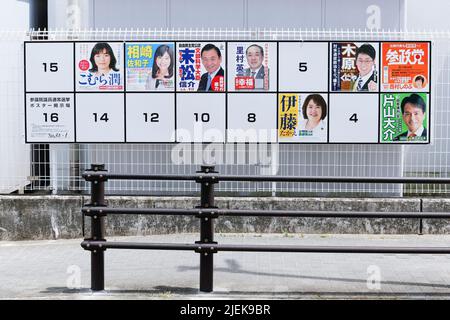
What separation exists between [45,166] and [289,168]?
375 cm

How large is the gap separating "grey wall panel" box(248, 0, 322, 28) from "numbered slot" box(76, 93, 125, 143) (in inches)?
103

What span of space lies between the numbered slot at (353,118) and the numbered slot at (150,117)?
243cm

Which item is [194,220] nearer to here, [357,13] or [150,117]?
[150,117]

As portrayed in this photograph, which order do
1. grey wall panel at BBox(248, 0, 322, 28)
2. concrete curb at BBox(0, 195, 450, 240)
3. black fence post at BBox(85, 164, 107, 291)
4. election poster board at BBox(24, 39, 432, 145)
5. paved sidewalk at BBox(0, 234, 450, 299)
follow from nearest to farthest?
black fence post at BBox(85, 164, 107, 291)
paved sidewalk at BBox(0, 234, 450, 299)
concrete curb at BBox(0, 195, 450, 240)
election poster board at BBox(24, 39, 432, 145)
grey wall panel at BBox(248, 0, 322, 28)

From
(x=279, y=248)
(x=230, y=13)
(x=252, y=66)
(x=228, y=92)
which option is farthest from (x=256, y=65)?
(x=279, y=248)

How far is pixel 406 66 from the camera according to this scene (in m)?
9.13

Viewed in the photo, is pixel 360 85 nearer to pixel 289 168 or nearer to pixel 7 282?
pixel 289 168

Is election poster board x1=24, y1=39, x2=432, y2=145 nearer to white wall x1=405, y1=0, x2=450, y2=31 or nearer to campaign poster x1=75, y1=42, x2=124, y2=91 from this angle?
campaign poster x1=75, y1=42, x2=124, y2=91

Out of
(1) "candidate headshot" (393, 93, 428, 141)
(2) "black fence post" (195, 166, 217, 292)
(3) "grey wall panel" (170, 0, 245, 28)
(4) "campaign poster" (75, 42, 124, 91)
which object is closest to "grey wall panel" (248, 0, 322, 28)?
(3) "grey wall panel" (170, 0, 245, 28)

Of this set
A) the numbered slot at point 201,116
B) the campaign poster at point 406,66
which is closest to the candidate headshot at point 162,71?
the numbered slot at point 201,116

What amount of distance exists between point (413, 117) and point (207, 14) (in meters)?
3.66

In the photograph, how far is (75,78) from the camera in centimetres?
925

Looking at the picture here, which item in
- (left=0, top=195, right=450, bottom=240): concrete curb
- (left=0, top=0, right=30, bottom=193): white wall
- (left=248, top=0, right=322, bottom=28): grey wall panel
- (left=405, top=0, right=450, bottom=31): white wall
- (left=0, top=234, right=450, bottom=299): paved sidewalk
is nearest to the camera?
(left=0, top=234, right=450, bottom=299): paved sidewalk

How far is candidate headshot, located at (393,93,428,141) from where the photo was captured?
9164mm
